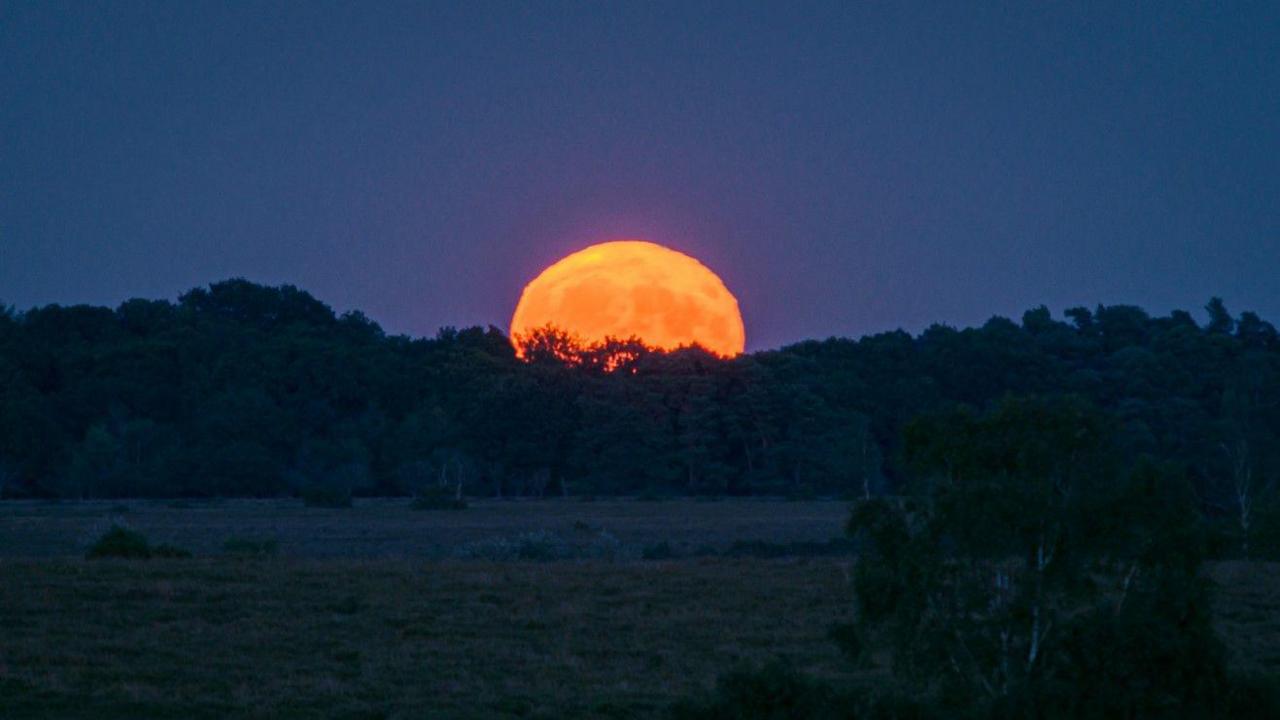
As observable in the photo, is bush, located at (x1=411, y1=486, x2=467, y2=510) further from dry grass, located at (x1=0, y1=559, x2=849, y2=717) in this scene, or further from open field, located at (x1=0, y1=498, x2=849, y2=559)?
dry grass, located at (x1=0, y1=559, x2=849, y2=717)

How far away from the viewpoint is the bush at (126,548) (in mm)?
34562

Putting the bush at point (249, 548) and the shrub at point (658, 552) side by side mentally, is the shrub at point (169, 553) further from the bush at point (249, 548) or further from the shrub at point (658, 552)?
the shrub at point (658, 552)

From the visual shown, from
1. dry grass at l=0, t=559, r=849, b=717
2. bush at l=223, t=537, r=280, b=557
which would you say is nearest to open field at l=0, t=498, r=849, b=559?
bush at l=223, t=537, r=280, b=557

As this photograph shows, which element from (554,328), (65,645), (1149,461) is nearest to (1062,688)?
(1149,461)

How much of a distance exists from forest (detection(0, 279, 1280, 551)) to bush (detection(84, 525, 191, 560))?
3151 cm

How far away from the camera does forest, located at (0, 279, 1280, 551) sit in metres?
74.4

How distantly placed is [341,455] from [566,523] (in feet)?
86.5

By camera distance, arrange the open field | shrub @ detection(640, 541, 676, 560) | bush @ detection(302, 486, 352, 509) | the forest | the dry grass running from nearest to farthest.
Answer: the dry grass < shrub @ detection(640, 541, 676, 560) < the open field < bush @ detection(302, 486, 352, 509) < the forest

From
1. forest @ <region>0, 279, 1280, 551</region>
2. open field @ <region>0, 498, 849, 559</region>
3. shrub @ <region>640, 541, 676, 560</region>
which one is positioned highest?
forest @ <region>0, 279, 1280, 551</region>

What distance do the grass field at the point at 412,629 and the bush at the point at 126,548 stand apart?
1.38 meters

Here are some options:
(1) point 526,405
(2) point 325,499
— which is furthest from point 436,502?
(1) point 526,405

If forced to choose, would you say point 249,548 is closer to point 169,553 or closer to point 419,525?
point 169,553

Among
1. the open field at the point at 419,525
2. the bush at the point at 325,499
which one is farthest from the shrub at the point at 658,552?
the bush at the point at 325,499

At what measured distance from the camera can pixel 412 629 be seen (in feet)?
80.0
